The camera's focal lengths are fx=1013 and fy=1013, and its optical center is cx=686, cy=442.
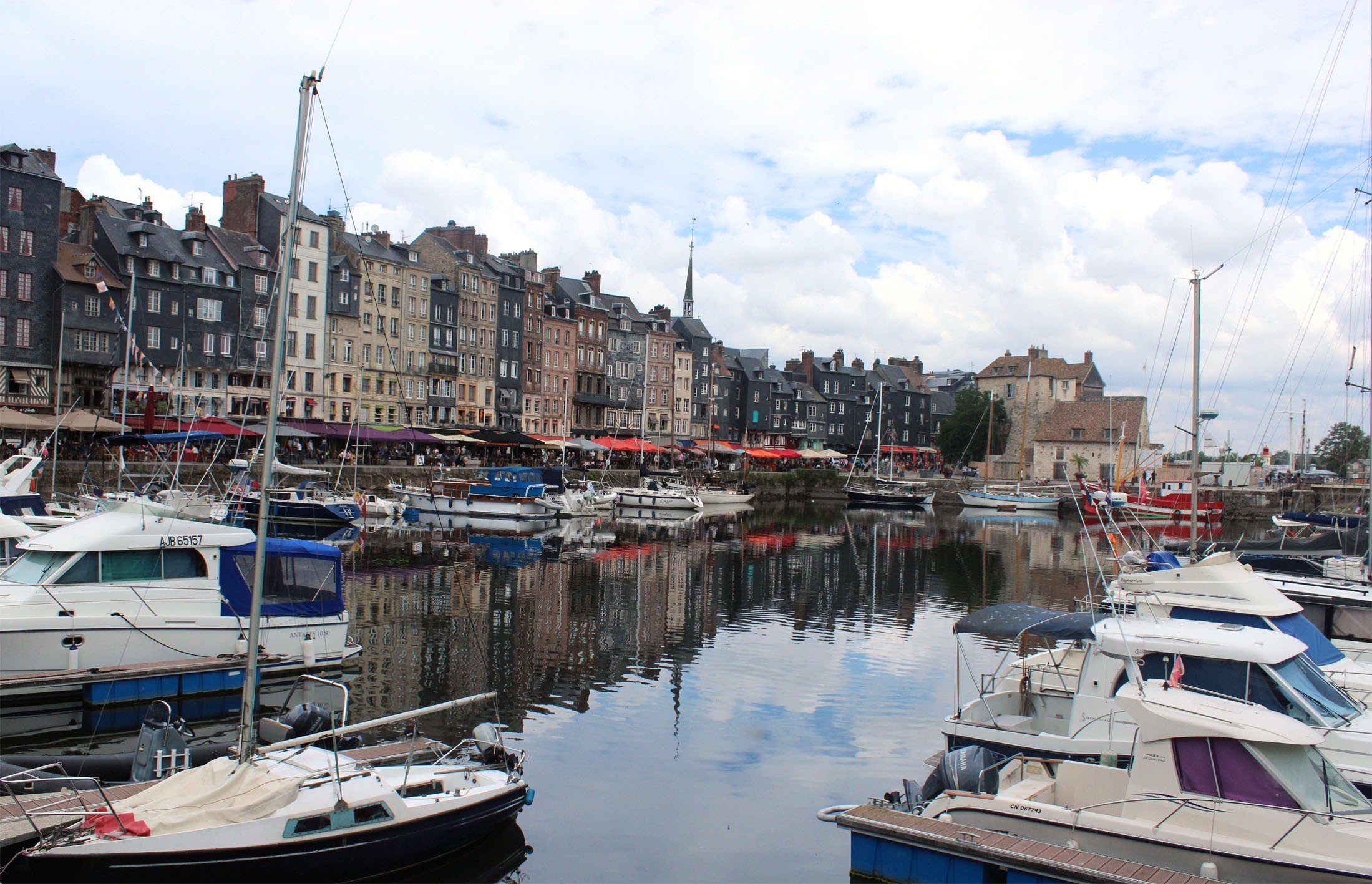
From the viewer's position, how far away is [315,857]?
34.6 ft

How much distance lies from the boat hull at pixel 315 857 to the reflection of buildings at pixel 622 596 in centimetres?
474

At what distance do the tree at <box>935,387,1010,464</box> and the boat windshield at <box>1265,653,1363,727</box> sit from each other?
307ft

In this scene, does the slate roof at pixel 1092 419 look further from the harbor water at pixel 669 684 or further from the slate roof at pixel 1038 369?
the harbor water at pixel 669 684

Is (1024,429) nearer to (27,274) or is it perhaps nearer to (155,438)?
(155,438)

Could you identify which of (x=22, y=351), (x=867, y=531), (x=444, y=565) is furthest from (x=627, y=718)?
(x=22, y=351)

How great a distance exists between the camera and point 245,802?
404 inches

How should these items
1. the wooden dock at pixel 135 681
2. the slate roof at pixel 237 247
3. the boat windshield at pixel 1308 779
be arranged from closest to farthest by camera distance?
the boat windshield at pixel 1308 779, the wooden dock at pixel 135 681, the slate roof at pixel 237 247

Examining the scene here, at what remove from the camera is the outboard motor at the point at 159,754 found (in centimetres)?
1204

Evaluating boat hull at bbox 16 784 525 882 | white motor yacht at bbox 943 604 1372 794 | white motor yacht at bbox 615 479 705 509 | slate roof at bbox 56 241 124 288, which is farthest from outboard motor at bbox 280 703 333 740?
white motor yacht at bbox 615 479 705 509

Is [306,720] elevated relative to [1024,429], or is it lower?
lower

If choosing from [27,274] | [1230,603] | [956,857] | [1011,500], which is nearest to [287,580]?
[956,857]

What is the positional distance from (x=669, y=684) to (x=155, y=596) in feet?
33.2

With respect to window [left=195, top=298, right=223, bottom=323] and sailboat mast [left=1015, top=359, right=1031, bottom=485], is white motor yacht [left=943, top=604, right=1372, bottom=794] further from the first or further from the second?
sailboat mast [left=1015, top=359, right=1031, bottom=485]

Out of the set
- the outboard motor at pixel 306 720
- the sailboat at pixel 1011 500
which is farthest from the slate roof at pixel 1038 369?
the outboard motor at pixel 306 720
